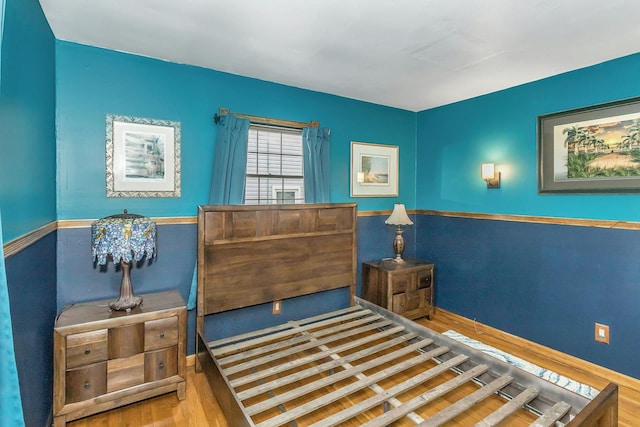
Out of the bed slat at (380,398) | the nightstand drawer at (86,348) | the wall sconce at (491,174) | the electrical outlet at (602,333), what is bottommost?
the bed slat at (380,398)

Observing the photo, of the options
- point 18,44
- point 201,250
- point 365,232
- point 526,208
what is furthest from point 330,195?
point 18,44

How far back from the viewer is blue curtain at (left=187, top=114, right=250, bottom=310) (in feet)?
9.14

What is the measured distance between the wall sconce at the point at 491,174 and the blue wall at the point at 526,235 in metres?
0.07

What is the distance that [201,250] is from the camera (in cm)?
268

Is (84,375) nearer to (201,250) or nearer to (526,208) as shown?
(201,250)

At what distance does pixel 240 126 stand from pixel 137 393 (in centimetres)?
210

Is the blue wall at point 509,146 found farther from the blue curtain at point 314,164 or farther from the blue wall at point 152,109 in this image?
the blue curtain at point 314,164

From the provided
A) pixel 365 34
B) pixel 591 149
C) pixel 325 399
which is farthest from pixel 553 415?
pixel 365 34

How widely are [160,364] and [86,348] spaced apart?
0.45 meters

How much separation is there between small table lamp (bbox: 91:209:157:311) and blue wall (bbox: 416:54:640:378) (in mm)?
3080

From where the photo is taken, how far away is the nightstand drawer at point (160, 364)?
2.19 m

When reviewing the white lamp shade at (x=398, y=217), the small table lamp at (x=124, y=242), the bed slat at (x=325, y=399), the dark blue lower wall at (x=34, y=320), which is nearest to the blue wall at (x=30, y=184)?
the dark blue lower wall at (x=34, y=320)

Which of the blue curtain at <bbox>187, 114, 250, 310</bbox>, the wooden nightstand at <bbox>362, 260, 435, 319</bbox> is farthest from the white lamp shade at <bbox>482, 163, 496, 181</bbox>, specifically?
the blue curtain at <bbox>187, 114, 250, 310</bbox>

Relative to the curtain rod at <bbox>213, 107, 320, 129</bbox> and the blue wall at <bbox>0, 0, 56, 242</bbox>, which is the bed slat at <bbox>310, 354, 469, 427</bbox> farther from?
the curtain rod at <bbox>213, 107, 320, 129</bbox>
